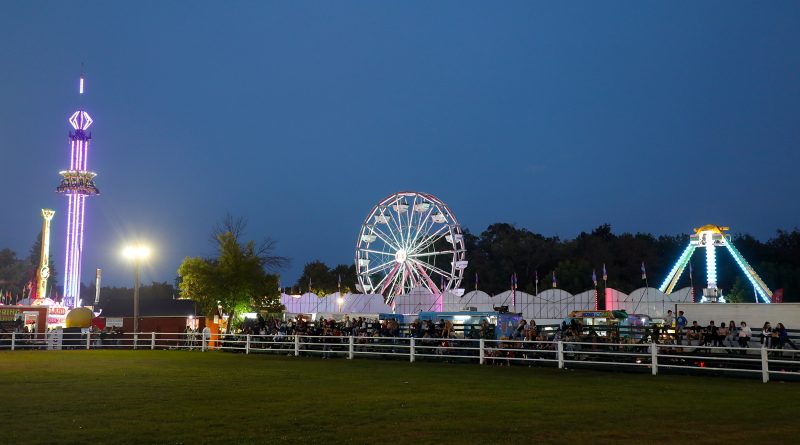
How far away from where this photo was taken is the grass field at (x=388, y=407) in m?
10.3

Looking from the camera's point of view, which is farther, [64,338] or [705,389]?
[64,338]

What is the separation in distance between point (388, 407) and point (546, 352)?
1122cm

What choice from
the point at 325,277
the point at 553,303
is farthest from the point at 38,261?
the point at 553,303

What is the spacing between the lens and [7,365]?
2372cm

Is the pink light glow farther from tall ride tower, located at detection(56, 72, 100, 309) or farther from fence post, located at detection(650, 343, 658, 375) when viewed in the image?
fence post, located at detection(650, 343, 658, 375)

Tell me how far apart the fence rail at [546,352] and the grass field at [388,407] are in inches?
37.2

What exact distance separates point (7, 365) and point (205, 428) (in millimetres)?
16159

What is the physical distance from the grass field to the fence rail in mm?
945

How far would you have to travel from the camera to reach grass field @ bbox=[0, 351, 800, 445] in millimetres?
10266

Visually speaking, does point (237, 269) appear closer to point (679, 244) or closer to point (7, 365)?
point (7, 365)

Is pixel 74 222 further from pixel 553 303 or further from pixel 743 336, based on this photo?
pixel 743 336

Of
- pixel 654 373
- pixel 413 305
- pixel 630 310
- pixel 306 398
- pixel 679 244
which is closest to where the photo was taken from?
pixel 306 398

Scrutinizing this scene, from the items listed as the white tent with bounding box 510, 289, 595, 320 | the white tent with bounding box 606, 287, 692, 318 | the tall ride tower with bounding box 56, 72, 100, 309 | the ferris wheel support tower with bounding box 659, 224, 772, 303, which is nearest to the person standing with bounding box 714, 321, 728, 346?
the white tent with bounding box 606, 287, 692, 318

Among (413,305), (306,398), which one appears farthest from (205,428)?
(413,305)
